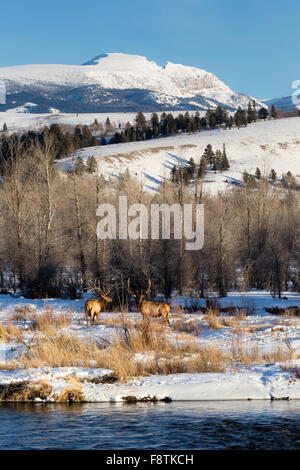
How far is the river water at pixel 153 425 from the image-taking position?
660 cm

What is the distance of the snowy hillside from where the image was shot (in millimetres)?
93938

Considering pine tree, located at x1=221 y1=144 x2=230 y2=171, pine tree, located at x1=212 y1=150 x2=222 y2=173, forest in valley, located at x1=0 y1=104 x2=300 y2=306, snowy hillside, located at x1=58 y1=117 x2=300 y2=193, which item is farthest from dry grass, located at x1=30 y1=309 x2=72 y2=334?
pine tree, located at x1=221 y1=144 x2=230 y2=171

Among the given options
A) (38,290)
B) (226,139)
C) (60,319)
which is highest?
(226,139)

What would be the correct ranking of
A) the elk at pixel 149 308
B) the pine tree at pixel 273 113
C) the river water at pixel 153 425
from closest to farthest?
1. the river water at pixel 153 425
2. the elk at pixel 149 308
3. the pine tree at pixel 273 113

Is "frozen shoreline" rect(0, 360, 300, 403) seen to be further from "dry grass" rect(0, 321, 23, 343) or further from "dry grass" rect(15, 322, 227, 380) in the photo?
"dry grass" rect(0, 321, 23, 343)

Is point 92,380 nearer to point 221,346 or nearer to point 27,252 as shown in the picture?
point 221,346

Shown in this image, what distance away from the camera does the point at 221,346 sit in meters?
11.9

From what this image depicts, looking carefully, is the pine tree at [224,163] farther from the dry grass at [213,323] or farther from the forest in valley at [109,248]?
the dry grass at [213,323]

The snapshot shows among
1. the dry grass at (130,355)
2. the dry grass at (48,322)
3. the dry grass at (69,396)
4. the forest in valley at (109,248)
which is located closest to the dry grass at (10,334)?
the dry grass at (48,322)

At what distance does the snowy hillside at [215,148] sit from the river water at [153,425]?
7428cm

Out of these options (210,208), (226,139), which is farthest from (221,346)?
Result: (226,139)

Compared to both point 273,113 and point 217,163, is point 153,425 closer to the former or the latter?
point 217,163

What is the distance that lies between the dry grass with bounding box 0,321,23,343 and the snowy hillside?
6878 centimetres
